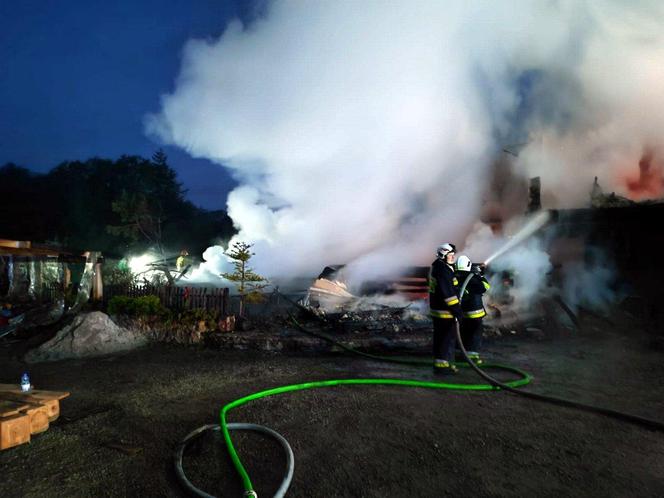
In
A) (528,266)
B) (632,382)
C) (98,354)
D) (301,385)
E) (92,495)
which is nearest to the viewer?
(92,495)

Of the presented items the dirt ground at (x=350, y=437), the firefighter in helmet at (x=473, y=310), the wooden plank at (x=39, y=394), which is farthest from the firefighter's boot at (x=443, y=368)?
the wooden plank at (x=39, y=394)

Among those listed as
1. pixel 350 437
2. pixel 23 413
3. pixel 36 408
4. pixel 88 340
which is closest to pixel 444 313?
pixel 350 437

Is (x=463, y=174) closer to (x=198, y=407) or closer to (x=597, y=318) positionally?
(x=597, y=318)

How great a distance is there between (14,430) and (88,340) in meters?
4.72

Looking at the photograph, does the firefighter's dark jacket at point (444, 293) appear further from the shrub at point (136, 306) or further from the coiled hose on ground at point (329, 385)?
the shrub at point (136, 306)

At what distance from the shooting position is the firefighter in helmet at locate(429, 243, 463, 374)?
6.20 meters

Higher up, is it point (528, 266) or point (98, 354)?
point (528, 266)

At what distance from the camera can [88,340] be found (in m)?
7.96

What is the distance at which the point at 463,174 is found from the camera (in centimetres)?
1927

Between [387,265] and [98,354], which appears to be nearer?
[98,354]

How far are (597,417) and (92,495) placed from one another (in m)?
5.09

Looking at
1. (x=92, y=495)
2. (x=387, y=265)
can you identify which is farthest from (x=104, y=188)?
(x=92, y=495)

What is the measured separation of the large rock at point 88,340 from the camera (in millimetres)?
7617

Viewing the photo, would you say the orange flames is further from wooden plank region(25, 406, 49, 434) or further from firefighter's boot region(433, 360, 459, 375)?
wooden plank region(25, 406, 49, 434)
